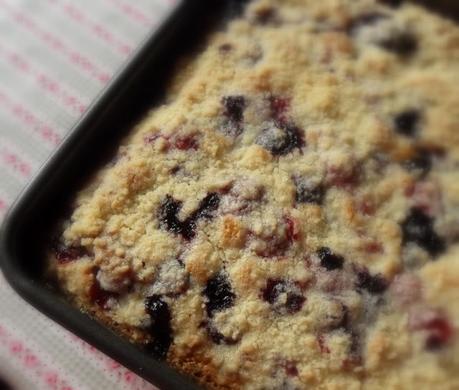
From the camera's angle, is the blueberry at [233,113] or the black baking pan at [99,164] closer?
the black baking pan at [99,164]

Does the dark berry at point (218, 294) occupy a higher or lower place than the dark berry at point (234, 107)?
lower

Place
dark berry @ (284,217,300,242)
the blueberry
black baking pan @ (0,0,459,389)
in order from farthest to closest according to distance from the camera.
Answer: the blueberry → dark berry @ (284,217,300,242) → black baking pan @ (0,0,459,389)

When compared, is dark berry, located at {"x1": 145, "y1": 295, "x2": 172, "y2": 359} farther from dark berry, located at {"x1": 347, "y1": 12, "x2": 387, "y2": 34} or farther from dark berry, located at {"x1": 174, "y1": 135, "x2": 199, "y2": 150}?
dark berry, located at {"x1": 347, "y1": 12, "x2": 387, "y2": 34}

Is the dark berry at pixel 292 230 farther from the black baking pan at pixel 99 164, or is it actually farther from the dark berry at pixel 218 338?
the black baking pan at pixel 99 164

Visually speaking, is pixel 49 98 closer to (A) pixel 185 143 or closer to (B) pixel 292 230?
(A) pixel 185 143

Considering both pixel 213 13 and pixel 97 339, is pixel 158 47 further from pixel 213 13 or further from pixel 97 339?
pixel 97 339

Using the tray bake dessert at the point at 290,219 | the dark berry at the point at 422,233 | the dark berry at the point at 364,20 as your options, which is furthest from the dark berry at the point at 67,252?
the dark berry at the point at 364,20

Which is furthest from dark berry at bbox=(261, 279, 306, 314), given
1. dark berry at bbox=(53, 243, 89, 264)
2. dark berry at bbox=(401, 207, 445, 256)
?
dark berry at bbox=(53, 243, 89, 264)
